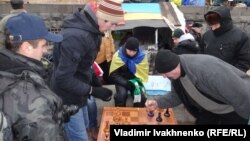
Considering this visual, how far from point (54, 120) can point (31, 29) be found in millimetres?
622

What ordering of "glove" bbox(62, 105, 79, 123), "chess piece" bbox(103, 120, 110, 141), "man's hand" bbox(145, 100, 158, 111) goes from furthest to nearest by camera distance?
1. "man's hand" bbox(145, 100, 158, 111)
2. "chess piece" bbox(103, 120, 110, 141)
3. "glove" bbox(62, 105, 79, 123)

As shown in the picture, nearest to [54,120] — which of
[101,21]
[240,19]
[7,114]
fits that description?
[7,114]

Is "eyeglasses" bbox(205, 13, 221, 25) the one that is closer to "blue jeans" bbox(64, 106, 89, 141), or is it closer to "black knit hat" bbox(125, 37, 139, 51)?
"black knit hat" bbox(125, 37, 139, 51)

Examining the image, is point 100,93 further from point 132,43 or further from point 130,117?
point 132,43

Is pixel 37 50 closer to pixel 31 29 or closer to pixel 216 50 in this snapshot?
pixel 31 29

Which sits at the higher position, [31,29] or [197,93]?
[31,29]

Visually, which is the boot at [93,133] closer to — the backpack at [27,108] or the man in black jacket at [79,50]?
the man in black jacket at [79,50]

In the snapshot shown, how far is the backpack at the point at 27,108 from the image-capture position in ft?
6.11

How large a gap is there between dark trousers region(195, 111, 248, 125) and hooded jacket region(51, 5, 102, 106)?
1208mm

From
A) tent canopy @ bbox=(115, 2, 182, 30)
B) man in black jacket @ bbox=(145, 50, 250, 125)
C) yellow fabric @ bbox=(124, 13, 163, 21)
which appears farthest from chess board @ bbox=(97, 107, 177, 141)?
yellow fabric @ bbox=(124, 13, 163, 21)

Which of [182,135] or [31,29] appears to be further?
[182,135]

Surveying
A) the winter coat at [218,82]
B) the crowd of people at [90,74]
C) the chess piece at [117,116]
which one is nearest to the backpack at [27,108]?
the crowd of people at [90,74]

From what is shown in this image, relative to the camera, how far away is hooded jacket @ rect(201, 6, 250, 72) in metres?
4.21

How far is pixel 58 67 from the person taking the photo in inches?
118
